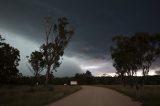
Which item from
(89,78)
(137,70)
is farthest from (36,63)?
(89,78)

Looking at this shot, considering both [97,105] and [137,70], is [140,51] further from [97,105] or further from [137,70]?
[97,105]

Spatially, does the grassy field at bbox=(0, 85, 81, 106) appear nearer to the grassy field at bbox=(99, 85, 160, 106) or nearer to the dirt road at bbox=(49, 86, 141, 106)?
the dirt road at bbox=(49, 86, 141, 106)

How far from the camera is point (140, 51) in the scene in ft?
128

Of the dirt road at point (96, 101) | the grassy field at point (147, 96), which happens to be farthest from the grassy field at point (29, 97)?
the grassy field at point (147, 96)

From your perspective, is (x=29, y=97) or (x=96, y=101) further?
(x=29, y=97)

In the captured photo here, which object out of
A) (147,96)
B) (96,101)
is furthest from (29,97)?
(147,96)

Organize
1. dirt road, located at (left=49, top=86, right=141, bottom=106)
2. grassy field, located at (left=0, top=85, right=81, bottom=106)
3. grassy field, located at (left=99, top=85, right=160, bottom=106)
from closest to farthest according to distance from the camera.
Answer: dirt road, located at (left=49, top=86, right=141, bottom=106) < grassy field, located at (left=0, top=85, right=81, bottom=106) < grassy field, located at (left=99, top=85, right=160, bottom=106)

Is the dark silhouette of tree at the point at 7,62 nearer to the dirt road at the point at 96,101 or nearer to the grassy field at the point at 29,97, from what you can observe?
the grassy field at the point at 29,97

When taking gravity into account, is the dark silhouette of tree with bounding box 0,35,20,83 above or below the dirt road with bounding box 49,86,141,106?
above

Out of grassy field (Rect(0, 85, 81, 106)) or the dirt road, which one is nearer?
the dirt road

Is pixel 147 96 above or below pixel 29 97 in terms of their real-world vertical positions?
above

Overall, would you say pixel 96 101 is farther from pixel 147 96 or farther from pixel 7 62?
pixel 7 62

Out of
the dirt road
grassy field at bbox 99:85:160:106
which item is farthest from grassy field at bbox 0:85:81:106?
grassy field at bbox 99:85:160:106

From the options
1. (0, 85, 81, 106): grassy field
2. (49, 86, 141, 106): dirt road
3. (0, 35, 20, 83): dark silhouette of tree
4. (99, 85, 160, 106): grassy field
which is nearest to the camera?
(49, 86, 141, 106): dirt road
